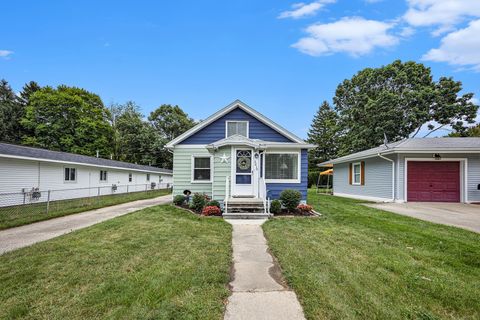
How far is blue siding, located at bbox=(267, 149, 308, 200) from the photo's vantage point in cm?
1075

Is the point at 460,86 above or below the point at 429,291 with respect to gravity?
above

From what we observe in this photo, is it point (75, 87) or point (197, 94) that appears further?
point (75, 87)

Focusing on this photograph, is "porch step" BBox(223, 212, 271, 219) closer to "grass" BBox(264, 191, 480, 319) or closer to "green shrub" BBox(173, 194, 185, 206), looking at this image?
"grass" BBox(264, 191, 480, 319)

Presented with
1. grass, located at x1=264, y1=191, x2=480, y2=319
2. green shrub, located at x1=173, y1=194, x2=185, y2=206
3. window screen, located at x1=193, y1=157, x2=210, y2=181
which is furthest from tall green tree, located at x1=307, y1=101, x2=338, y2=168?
grass, located at x1=264, y1=191, x2=480, y2=319

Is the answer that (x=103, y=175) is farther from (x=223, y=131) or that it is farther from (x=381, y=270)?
(x=381, y=270)

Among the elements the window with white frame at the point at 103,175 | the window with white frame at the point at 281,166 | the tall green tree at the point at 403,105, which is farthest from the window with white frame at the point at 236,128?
the tall green tree at the point at 403,105

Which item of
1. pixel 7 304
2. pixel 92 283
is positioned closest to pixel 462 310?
pixel 92 283

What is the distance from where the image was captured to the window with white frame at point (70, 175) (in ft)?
48.9

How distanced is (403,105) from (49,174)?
101 feet

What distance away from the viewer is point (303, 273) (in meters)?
3.67

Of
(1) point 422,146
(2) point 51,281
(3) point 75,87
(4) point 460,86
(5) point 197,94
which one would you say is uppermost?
(3) point 75,87

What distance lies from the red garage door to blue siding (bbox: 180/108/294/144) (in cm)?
717

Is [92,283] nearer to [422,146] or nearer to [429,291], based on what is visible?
[429,291]

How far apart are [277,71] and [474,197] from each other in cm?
1338
